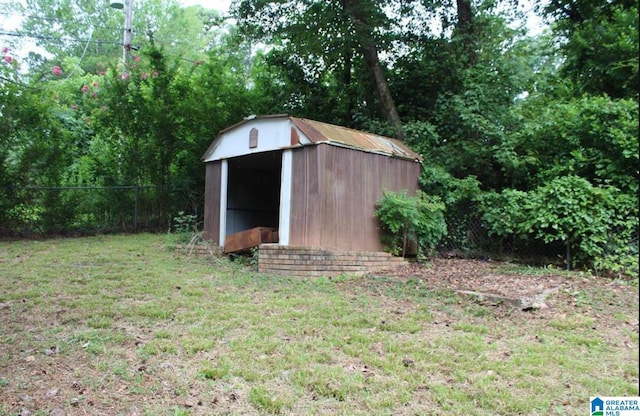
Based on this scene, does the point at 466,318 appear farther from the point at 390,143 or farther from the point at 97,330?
the point at 390,143

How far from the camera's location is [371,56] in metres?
10.8

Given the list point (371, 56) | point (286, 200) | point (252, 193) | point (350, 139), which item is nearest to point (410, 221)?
point (350, 139)

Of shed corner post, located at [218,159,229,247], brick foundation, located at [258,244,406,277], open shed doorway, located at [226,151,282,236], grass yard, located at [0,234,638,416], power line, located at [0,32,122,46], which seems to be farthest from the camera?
power line, located at [0,32,122,46]

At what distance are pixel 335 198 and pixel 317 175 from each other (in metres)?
0.48

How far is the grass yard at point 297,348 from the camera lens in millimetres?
2785

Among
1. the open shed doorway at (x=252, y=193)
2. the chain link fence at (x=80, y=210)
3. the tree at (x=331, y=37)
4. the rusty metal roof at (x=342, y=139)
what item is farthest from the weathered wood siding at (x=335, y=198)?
the chain link fence at (x=80, y=210)

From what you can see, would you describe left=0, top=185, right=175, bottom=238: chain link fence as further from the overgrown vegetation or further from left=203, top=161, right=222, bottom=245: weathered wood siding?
left=203, top=161, right=222, bottom=245: weathered wood siding

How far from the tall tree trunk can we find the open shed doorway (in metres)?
2.84

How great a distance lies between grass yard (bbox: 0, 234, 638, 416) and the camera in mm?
2785

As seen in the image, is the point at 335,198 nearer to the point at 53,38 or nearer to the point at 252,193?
the point at 252,193

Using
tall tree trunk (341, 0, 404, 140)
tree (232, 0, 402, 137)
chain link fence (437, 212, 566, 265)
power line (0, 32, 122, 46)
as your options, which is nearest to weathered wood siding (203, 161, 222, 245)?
tree (232, 0, 402, 137)

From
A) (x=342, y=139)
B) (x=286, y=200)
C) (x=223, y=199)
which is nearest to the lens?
(x=286, y=200)

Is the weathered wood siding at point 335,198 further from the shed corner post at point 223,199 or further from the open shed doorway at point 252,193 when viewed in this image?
the shed corner post at point 223,199

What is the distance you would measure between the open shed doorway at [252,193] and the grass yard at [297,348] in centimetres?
377
